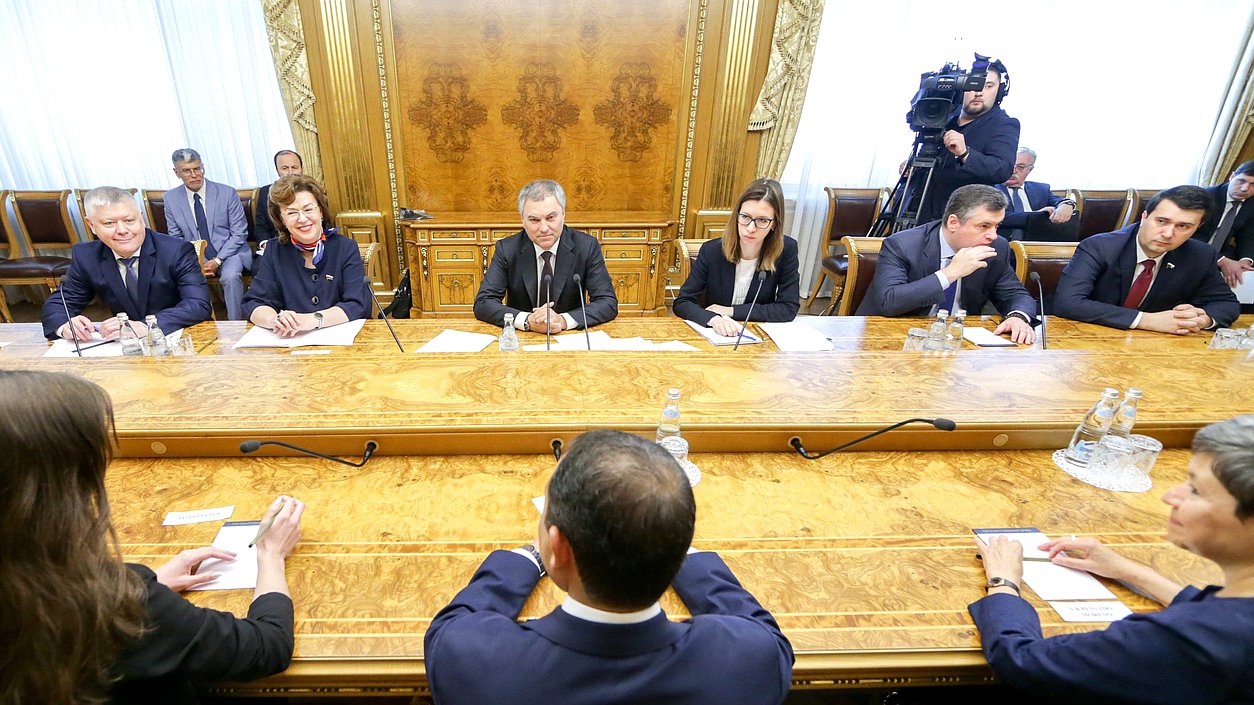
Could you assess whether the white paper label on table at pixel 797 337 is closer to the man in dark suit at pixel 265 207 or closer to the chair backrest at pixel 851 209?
the chair backrest at pixel 851 209

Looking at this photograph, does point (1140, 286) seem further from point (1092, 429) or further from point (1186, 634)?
point (1186, 634)

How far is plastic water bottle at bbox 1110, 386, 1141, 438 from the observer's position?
1.50m

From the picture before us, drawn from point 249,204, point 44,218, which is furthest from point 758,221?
point 44,218

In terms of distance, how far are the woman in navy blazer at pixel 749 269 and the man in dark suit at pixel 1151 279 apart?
1.30 metres

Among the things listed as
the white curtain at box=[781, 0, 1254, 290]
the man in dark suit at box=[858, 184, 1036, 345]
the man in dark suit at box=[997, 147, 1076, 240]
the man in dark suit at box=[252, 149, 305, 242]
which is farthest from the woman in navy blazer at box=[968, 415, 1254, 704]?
the man in dark suit at box=[252, 149, 305, 242]

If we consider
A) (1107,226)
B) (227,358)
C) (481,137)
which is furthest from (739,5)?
(227,358)

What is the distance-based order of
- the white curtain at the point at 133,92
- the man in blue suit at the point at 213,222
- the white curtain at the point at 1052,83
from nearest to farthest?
1. the man in blue suit at the point at 213,222
2. the white curtain at the point at 133,92
3. the white curtain at the point at 1052,83

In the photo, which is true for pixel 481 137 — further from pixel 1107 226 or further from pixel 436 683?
pixel 1107 226

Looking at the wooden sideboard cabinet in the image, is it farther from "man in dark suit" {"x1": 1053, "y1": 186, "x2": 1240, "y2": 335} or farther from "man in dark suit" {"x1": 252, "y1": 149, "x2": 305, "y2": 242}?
"man in dark suit" {"x1": 1053, "y1": 186, "x2": 1240, "y2": 335}

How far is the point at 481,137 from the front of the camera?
4402mm

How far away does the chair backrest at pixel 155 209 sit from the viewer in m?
4.27

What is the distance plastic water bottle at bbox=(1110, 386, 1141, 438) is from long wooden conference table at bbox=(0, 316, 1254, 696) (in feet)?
0.33

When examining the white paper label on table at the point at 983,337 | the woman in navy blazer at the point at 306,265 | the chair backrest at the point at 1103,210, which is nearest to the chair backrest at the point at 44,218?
the woman in navy blazer at the point at 306,265

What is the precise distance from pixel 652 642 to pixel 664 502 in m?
0.18
